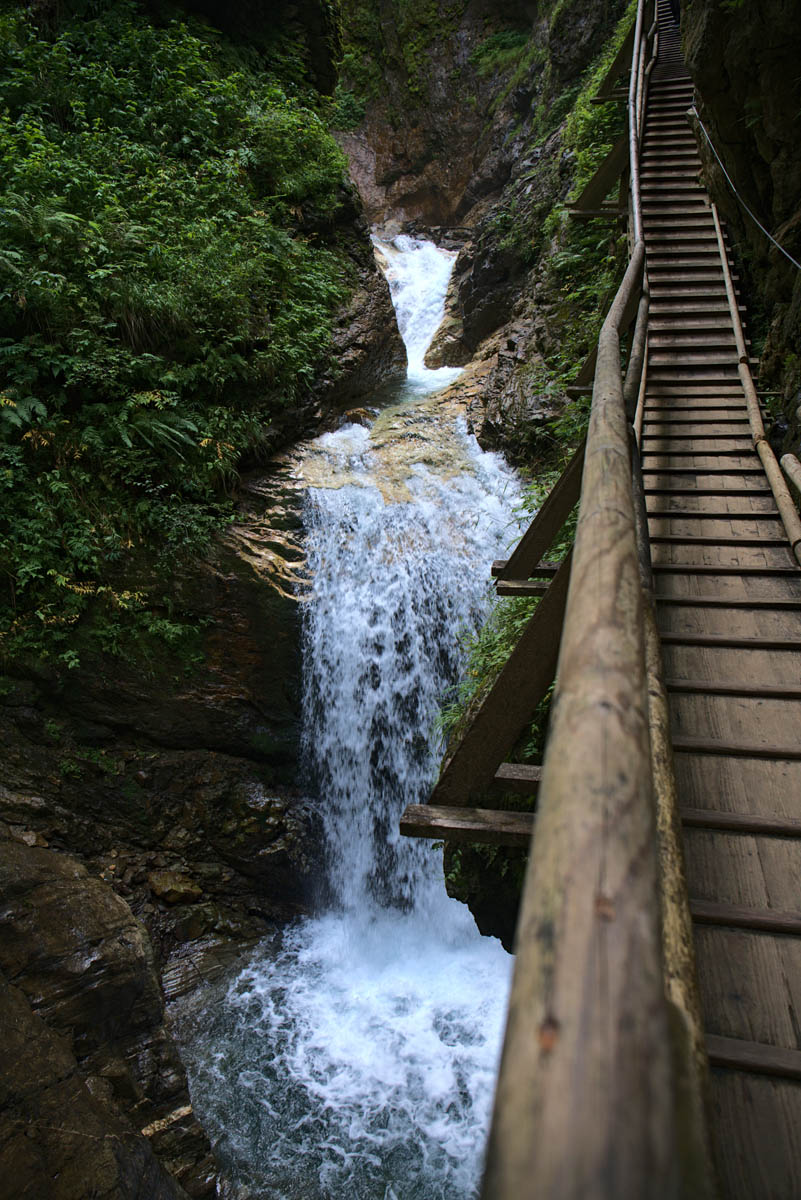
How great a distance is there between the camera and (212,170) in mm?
9812

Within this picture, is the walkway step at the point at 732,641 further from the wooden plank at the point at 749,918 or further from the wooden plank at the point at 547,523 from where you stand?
the wooden plank at the point at 749,918

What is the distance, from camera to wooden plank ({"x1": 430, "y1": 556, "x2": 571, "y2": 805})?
2.39 meters

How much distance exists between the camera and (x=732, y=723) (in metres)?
2.52

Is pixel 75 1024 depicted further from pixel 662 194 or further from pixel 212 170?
pixel 212 170

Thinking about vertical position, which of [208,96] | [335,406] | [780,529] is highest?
[208,96]

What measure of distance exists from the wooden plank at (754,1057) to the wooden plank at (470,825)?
36.5 inches

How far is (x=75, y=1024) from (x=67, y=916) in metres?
0.76

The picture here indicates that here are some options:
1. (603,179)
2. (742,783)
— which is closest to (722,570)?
(742,783)

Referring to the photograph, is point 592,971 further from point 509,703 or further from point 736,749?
point 736,749

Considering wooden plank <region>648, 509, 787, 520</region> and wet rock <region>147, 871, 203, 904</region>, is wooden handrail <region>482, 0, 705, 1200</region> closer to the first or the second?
wooden plank <region>648, 509, 787, 520</region>

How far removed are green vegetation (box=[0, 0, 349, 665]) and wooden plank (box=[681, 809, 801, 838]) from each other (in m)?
5.92

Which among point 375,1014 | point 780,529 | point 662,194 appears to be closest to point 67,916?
point 375,1014

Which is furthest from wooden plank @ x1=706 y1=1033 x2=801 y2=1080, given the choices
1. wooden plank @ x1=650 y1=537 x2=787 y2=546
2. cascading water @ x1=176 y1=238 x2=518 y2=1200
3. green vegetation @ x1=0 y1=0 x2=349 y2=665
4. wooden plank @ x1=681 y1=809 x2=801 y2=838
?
green vegetation @ x1=0 y1=0 x2=349 y2=665

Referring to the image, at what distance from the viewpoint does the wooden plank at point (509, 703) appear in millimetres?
2393
